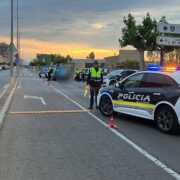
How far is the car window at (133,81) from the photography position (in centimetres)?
1208

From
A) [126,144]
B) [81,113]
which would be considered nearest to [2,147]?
[126,144]

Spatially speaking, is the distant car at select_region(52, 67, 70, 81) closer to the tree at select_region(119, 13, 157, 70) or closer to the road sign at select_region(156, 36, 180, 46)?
the tree at select_region(119, 13, 157, 70)

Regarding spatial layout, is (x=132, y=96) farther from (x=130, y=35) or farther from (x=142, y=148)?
(x=130, y=35)

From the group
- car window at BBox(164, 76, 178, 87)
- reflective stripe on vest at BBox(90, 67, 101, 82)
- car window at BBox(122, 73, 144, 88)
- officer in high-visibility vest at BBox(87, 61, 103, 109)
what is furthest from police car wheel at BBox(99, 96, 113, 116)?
car window at BBox(164, 76, 178, 87)

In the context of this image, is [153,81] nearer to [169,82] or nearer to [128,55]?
[169,82]

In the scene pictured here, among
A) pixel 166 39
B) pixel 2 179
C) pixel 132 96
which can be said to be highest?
pixel 166 39

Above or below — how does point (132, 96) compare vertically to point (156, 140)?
above

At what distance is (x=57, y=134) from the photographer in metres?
10.0

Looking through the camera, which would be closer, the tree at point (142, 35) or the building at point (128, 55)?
the tree at point (142, 35)

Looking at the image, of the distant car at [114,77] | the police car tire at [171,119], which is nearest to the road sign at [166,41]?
the police car tire at [171,119]

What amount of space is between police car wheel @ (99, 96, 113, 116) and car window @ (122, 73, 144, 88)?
3.04ft

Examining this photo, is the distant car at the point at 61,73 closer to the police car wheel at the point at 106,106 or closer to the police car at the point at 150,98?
the police car wheel at the point at 106,106

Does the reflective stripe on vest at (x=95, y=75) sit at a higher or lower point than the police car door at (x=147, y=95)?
higher

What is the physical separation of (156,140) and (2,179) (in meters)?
4.30
